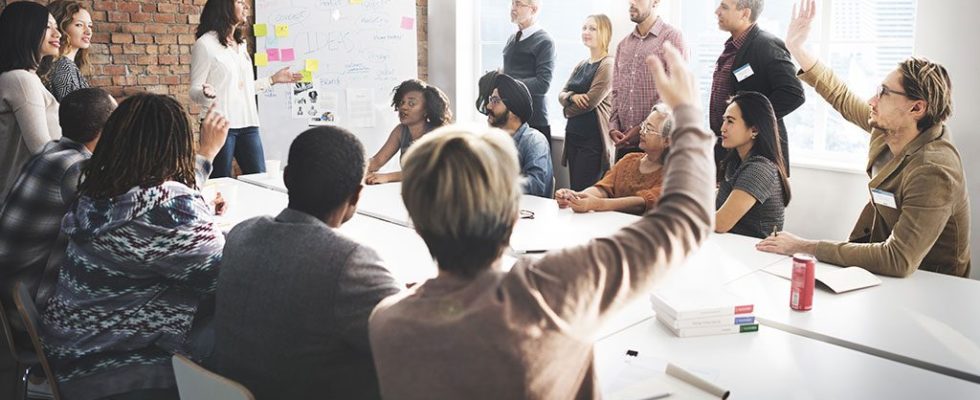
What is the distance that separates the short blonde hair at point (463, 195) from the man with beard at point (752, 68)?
3.02 m

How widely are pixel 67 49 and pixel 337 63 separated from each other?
205cm

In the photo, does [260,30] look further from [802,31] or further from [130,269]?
[130,269]

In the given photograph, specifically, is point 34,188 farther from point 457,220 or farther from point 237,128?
point 237,128

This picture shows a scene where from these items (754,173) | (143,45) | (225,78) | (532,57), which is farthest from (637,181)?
(143,45)

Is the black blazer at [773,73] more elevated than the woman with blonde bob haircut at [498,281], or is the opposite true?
the black blazer at [773,73]

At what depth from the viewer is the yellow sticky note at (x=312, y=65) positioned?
5910 millimetres

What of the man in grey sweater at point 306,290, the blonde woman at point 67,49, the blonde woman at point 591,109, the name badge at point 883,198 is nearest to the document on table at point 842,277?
the name badge at point 883,198

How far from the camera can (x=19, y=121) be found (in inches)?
141

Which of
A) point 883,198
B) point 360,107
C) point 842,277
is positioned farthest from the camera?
point 360,107

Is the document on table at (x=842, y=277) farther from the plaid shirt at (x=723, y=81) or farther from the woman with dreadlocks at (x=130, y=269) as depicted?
the plaid shirt at (x=723, y=81)

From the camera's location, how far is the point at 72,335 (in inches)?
76.2

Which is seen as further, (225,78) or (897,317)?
(225,78)

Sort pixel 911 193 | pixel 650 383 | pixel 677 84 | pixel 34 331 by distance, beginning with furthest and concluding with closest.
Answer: pixel 911 193
pixel 34 331
pixel 650 383
pixel 677 84

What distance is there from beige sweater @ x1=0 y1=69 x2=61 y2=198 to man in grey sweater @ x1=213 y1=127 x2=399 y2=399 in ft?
8.37
